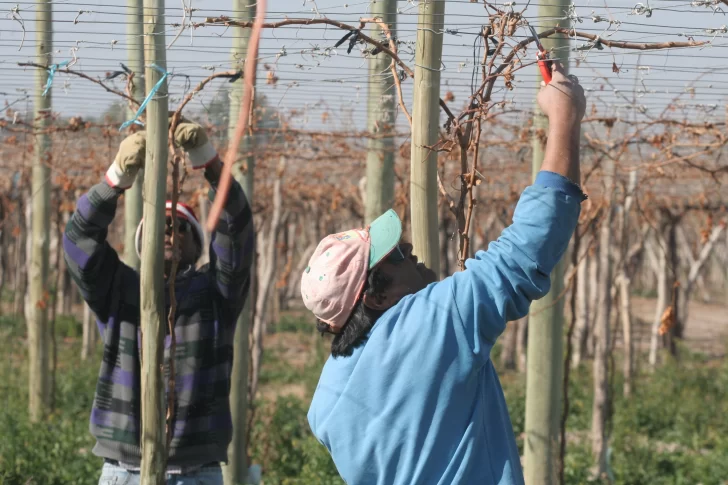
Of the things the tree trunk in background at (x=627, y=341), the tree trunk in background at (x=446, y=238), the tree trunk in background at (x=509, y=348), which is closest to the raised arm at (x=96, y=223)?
the tree trunk in background at (x=627, y=341)

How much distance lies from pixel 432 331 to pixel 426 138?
2.58ft

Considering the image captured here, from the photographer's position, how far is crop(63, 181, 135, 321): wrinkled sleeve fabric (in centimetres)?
301

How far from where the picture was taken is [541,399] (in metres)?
4.05

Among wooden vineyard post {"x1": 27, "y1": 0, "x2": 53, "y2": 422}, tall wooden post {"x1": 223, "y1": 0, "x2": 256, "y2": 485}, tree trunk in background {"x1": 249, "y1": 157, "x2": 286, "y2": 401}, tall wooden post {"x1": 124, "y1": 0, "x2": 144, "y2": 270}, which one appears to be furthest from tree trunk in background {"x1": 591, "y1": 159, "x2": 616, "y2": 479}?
wooden vineyard post {"x1": 27, "y1": 0, "x2": 53, "y2": 422}

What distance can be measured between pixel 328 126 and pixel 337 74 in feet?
7.90

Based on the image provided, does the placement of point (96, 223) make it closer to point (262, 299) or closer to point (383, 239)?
point (383, 239)

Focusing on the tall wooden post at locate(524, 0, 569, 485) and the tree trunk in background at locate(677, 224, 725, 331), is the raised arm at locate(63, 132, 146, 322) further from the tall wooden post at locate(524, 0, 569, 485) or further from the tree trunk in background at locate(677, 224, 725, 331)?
the tree trunk in background at locate(677, 224, 725, 331)

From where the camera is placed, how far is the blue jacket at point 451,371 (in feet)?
5.73

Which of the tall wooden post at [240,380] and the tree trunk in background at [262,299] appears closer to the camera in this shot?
the tall wooden post at [240,380]

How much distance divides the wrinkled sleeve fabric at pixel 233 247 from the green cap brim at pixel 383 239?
1150 mm

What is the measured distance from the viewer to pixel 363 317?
1.94 metres

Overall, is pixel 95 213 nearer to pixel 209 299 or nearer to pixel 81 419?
pixel 209 299

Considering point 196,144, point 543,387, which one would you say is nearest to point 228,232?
point 196,144

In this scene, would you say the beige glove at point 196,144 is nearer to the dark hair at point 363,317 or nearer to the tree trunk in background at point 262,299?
the dark hair at point 363,317
